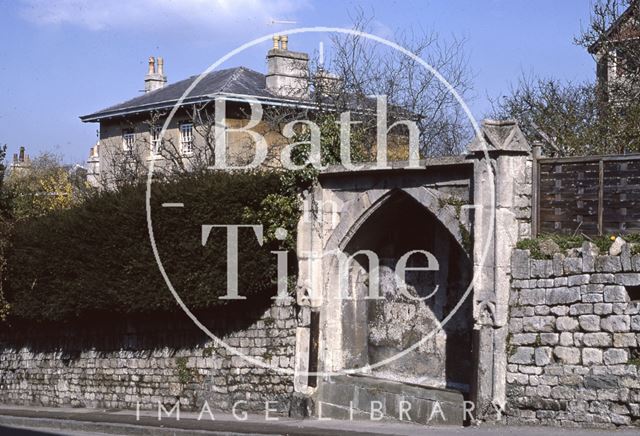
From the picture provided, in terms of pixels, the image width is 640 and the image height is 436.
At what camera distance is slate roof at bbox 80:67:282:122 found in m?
34.0

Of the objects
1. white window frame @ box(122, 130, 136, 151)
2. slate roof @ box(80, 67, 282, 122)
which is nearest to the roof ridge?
slate roof @ box(80, 67, 282, 122)

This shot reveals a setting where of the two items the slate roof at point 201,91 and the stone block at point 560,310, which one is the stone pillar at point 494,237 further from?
the slate roof at point 201,91

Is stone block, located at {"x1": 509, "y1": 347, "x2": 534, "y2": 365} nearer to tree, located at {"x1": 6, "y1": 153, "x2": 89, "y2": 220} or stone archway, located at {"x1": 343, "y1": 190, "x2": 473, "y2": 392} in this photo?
stone archway, located at {"x1": 343, "y1": 190, "x2": 473, "y2": 392}

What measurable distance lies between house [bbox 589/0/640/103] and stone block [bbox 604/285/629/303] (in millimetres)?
12109

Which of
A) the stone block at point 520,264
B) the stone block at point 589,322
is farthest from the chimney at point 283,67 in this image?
the stone block at point 589,322

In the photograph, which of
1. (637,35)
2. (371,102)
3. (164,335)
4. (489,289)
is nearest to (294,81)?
(371,102)

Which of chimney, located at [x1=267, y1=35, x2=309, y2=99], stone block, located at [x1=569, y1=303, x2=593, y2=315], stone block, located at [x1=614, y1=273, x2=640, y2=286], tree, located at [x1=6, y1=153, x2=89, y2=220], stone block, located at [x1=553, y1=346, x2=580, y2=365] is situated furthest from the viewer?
chimney, located at [x1=267, y1=35, x2=309, y2=99]

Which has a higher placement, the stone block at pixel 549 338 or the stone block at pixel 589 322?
the stone block at pixel 589 322

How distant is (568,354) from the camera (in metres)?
13.7

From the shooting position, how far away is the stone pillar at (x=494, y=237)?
→ 14.2m

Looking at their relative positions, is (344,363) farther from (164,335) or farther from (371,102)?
(371,102)

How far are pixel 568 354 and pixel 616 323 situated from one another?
771 mm

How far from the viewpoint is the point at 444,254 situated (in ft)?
52.1

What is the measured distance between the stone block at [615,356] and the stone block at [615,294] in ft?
1.99
